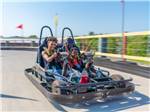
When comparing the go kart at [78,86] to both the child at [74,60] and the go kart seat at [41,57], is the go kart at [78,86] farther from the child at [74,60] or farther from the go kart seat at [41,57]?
the go kart seat at [41,57]

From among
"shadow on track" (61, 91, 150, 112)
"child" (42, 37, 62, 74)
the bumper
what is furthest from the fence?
the bumper

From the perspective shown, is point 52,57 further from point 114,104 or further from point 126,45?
point 126,45

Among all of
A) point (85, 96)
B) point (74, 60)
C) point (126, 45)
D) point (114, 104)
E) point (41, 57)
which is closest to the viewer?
point (85, 96)

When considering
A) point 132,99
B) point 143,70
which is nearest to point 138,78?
point 143,70

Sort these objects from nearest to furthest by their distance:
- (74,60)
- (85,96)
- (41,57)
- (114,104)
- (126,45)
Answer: (85,96)
(114,104)
(74,60)
(41,57)
(126,45)

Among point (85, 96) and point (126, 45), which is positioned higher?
point (126, 45)

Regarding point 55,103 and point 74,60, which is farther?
point 74,60

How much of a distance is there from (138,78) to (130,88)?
7.05ft

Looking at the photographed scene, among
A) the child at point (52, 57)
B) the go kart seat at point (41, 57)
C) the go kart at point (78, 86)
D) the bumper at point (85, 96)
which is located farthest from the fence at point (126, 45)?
the bumper at point (85, 96)

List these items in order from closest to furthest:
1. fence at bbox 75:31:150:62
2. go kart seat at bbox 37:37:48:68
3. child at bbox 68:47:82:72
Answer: child at bbox 68:47:82:72 < go kart seat at bbox 37:37:48:68 < fence at bbox 75:31:150:62

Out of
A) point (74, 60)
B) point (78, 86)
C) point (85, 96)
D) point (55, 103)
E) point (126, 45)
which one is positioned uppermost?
point (126, 45)

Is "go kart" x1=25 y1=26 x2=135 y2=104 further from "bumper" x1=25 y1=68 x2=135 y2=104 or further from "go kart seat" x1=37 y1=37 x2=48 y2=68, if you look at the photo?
"go kart seat" x1=37 y1=37 x2=48 y2=68

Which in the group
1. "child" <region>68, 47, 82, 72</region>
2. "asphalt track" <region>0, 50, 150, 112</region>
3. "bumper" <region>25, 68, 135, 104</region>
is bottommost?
A: "asphalt track" <region>0, 50, 150, 112</region>

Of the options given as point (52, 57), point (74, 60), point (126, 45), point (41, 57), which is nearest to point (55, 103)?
point (52, 57)
